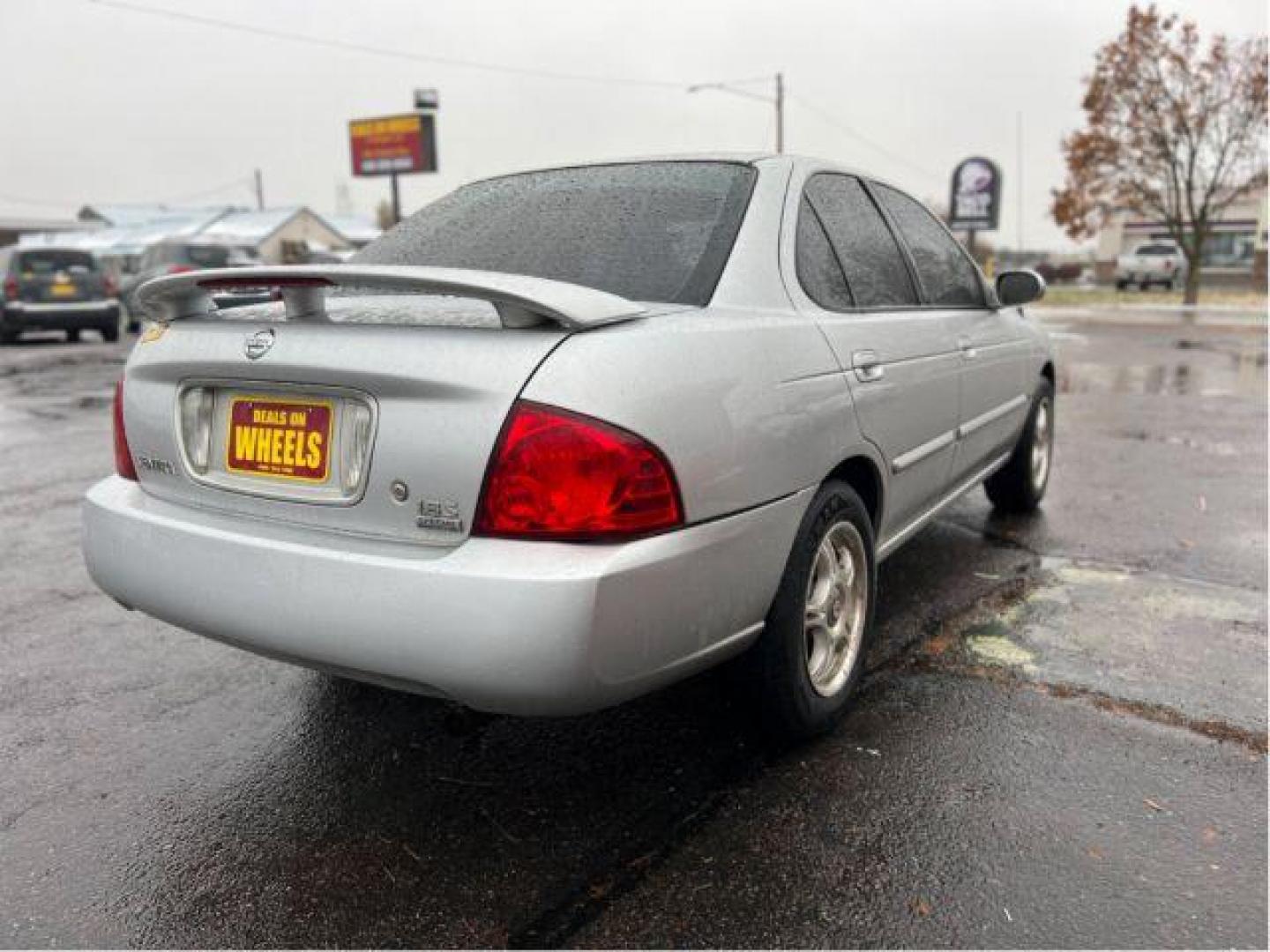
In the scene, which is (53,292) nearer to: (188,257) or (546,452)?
(188,257)

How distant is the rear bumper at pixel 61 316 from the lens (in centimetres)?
1670

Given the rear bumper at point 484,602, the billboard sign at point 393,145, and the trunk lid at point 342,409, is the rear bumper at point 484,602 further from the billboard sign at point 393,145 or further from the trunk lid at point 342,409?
the billboard sign at point 393,145

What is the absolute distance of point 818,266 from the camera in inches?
118

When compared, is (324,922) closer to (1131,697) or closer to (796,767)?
(796,767)

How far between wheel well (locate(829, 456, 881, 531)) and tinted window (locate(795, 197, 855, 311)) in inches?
17.6

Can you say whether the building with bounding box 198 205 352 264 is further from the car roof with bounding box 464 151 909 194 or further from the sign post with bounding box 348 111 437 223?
the car roof with bounding box 464 151 909 194

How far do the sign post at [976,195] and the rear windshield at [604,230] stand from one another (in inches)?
844

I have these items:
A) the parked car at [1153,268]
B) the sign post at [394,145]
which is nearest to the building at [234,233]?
the sign post at [394,145]

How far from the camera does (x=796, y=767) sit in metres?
2.66

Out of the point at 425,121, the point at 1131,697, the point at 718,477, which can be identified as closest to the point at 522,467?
the point at 718,477

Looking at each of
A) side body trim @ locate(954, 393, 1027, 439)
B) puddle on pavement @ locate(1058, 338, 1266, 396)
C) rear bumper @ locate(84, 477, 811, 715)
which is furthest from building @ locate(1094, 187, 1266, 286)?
rear bumper @ locate(84, 477, 811, 715)

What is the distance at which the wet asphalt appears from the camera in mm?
2086

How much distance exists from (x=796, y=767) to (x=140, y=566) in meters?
1.71

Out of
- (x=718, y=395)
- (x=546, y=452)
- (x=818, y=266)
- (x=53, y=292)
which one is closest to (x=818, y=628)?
(x=718, y=395)
